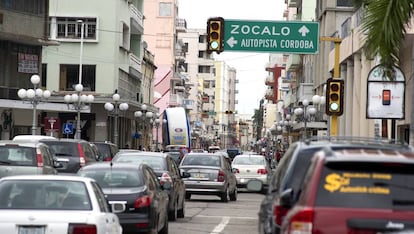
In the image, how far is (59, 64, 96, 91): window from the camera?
61031 mm

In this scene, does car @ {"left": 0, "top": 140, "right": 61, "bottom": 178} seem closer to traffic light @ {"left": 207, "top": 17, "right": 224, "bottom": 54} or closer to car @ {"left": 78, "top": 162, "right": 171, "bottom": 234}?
car @ {"left": 78, "top": 162, "right": 171, "bottom": 234}

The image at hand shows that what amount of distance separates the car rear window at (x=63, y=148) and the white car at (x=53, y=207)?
14.8m

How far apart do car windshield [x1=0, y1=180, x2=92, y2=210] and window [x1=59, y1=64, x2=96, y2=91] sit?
1967 inches

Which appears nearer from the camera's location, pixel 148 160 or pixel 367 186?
pixel 367 186

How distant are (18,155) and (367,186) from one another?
1483 centimetres

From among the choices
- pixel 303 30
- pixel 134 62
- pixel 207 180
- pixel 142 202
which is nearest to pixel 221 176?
pixel 207 180

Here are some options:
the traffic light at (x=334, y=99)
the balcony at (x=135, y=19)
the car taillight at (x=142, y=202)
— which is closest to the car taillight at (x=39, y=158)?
the car taillight at (x=142, y=202)

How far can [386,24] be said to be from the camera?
15.3 metres

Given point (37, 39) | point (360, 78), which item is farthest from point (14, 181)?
point (37, 39)

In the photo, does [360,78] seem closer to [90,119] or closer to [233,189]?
[233,189]

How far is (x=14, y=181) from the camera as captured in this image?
11266 mm

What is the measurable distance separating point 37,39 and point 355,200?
1729 inches

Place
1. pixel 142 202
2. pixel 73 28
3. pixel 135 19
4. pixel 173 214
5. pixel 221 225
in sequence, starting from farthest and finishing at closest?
pixel 135 19
pixel 73 28
pixel 173 214
pixel 221 225
pixel 142 202

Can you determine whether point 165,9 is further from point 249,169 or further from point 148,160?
point 148,160
